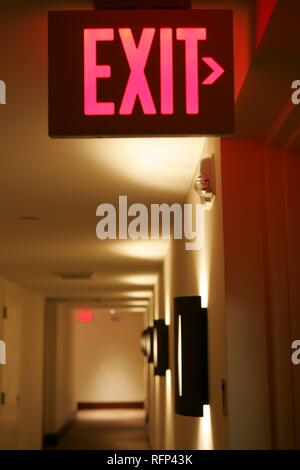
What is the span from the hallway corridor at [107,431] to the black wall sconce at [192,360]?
8.48m

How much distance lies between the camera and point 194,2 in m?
1.78

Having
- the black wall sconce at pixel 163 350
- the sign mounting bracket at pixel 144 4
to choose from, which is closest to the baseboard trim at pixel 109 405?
the black wall sconce at pixel 163 350

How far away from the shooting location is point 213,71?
1577 mm

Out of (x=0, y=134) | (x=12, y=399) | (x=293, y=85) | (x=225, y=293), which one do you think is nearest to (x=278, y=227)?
(x=225, y=293)

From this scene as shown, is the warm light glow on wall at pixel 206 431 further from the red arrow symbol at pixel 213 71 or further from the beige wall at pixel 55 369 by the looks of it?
the beige wall at pixel 55 369

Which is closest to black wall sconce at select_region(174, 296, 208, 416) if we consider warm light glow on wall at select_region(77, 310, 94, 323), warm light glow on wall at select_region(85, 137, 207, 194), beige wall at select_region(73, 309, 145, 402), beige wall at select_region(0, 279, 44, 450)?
warm light glow on wall at select_region(85, 137, 207, 194)

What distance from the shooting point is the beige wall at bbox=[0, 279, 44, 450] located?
8203 millimetres

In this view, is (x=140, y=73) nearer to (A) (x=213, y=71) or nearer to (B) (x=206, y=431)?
(A) (x=213, y=71)

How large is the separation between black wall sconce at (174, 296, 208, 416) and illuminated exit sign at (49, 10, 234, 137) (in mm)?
1477

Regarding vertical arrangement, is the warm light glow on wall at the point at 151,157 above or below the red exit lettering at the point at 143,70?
above

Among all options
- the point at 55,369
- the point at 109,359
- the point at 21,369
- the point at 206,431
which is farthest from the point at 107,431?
the point at 206,431

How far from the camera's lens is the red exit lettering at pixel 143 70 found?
155cm

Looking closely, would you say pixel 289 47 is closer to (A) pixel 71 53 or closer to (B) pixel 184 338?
(A) pixel 71 53
